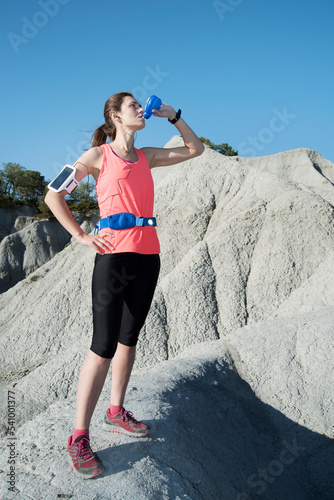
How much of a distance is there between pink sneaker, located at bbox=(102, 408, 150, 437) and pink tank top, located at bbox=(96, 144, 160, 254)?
3.86ft

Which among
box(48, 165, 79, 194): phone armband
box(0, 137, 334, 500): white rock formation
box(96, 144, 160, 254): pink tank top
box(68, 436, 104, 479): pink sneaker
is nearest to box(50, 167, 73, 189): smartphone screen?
box(48, 165, 79, 194): phone armband

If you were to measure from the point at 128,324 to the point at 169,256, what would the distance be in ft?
18.7

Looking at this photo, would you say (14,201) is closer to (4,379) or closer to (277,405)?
(4,379)

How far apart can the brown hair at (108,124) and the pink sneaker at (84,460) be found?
2.01 meters

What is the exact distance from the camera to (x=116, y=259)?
256 centimetres

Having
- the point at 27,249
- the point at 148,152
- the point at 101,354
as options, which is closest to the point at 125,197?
the point at 148,152

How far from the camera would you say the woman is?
2.48m

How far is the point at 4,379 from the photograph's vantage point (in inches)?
298

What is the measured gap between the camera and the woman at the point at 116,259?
2477 millimetres

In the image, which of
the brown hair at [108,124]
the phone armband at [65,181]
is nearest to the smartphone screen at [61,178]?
the phone armband at [65,181]

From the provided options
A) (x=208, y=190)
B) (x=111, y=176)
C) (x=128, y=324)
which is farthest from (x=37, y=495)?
(x=208, y=190)

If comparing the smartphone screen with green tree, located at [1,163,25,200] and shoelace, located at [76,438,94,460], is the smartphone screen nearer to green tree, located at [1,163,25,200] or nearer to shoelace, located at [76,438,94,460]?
shoelace, located at [76,438,94,460]

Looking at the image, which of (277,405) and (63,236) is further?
(63,236)

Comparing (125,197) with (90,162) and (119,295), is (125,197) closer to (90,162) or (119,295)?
(90,162)
